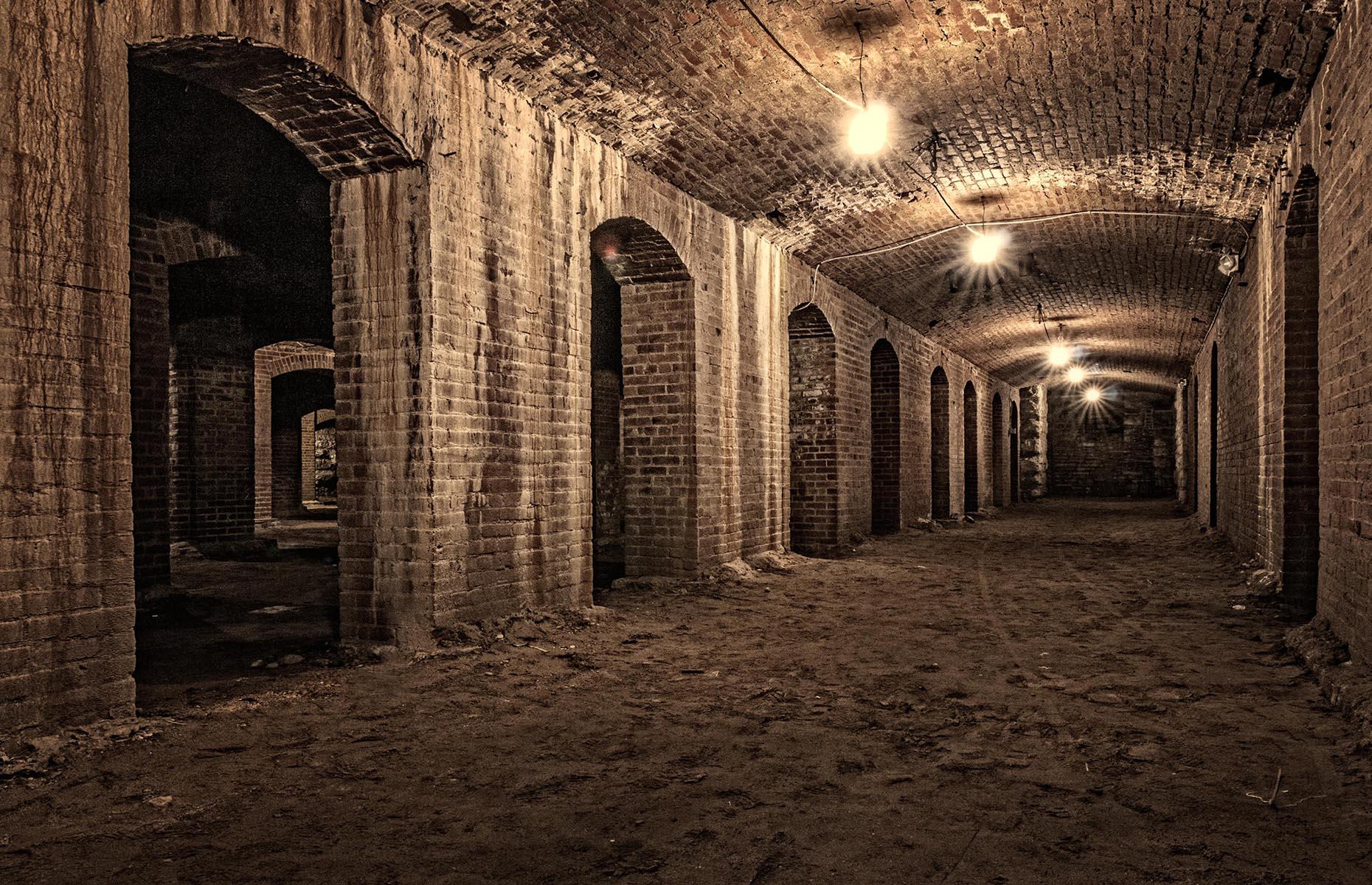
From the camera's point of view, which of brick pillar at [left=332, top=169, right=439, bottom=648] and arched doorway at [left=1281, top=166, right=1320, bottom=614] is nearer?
brick pillar at [left=332, top=169, right=439, bottom=648]

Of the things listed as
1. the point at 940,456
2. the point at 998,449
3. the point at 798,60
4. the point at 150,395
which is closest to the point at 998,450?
the point at 998,449

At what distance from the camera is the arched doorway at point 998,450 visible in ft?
75.0

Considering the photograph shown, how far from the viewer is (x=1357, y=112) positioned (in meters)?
4.75

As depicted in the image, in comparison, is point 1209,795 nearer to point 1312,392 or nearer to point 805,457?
point 1312,392

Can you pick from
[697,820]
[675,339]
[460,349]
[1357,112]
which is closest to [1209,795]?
[697,820]

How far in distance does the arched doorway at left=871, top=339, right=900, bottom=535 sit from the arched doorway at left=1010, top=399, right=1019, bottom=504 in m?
11.8

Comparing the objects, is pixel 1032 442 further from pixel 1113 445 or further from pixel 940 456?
pixel 940 456

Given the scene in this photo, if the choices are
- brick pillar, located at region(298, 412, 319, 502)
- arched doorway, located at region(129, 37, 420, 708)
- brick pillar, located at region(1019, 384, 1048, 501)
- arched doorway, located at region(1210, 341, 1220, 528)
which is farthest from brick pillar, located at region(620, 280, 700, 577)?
brick pillar, located at region(1019, 384, 1048, 501)

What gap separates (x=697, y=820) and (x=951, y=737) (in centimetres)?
141

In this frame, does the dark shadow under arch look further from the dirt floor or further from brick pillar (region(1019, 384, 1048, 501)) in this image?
the dirt floor

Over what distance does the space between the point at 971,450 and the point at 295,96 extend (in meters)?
17.5

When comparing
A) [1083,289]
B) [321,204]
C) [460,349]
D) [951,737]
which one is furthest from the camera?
[1083,289]

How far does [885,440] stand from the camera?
1443 cm

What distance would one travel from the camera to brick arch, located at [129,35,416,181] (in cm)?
422
